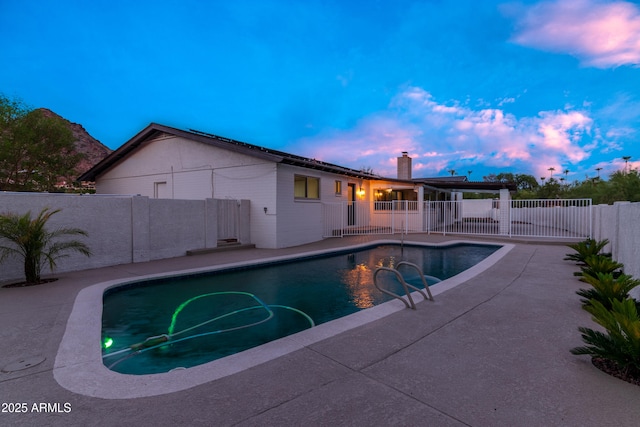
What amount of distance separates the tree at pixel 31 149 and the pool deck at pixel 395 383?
20.7 metres

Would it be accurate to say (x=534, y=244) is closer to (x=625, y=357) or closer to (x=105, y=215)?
(x=625, y=357)

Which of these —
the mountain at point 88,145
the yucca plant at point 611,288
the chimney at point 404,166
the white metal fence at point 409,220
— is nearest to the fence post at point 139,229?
the white metal fence at point 409,220

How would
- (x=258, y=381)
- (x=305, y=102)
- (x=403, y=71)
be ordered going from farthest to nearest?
(x=305, y=102) < (x=403, y=71) < (x=258, y=381)

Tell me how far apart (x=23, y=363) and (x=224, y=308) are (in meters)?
2.99

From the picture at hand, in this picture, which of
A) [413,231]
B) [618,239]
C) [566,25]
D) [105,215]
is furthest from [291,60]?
[618,239]

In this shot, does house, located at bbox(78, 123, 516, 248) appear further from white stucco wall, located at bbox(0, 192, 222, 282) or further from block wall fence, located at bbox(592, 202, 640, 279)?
block wall fence, located at bbox(592, 202, 640, 279)

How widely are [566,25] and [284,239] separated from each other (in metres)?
13.1

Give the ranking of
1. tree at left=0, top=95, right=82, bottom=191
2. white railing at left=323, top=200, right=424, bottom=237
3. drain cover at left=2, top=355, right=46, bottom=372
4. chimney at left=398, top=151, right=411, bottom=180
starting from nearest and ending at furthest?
drain cover at left=2, top=355, right=46, bottom=372, white railing at left=323, top=200, right=424, bottom=237, tree at left=0, top=95, right=82, bottom=191, chimney at left=398, top=151, right=411, bottom=180

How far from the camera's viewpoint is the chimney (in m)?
22.6

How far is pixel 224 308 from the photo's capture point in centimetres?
571

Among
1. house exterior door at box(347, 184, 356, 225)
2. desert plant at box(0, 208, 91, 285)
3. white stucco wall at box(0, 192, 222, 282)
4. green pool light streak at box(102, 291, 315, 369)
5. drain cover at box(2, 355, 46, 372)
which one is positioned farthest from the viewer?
house exterior door at box(347, 184, 356, 225)

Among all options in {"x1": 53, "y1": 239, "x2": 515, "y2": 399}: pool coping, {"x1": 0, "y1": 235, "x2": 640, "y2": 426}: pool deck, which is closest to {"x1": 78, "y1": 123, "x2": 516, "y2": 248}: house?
{"x1": 53, "y1": 239, "x2": 515, "y2": 399}: pool coping

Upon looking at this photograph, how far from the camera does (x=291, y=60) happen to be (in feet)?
84.8

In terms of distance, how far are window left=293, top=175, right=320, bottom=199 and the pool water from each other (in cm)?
450
